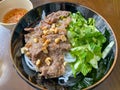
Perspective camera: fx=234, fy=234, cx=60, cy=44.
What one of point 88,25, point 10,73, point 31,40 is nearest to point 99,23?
point 88,25

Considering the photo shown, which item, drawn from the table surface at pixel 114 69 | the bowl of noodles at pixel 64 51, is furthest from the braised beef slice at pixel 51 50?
the table surface at pixel 114 69

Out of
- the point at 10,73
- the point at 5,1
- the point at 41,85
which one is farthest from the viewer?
the point at 5,1

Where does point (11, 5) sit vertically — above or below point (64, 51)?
above

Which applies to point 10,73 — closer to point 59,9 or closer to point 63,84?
point 63,84

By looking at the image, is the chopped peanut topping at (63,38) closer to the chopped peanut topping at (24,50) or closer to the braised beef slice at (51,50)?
the braised beef slice at (51,50)

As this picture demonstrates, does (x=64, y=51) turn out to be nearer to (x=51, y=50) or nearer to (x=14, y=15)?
(x=51, y=50)

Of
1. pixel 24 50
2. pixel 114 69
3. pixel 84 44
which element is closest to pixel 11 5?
pixel 24 50

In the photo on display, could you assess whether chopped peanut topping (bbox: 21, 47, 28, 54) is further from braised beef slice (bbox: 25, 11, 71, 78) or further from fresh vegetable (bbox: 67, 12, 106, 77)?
fresh vegetable (bbox: 67, 12, 106, 77)
